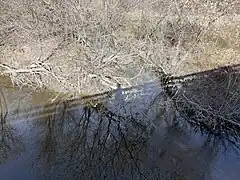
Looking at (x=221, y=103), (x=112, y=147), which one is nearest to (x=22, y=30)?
(x=112, y=147)

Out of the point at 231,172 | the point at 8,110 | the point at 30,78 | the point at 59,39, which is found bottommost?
the point at 231,172

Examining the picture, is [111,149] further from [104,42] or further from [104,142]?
[104,42]

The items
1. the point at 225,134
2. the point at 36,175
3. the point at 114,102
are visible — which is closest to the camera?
the point at 36,175

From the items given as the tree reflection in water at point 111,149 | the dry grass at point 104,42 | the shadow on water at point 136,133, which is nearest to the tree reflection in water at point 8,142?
the shadow on water at point 136,133

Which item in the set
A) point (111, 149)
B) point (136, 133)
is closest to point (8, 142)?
point (111, 149)

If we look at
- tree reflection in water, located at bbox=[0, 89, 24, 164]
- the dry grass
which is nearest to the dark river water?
tree reflection in water, located at bbox=[0, 89, 24, 164]

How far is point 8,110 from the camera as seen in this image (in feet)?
26.3

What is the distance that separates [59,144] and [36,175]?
0.88 m

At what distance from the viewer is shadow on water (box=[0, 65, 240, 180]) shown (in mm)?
6695

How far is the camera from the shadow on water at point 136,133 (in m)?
6.70

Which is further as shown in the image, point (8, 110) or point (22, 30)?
point (22, 30)

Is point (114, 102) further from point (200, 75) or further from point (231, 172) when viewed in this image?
point (231, 172)

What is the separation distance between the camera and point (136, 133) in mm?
7520

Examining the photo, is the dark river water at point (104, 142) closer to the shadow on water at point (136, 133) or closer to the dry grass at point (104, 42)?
the shadow on water at point (136, 133)
